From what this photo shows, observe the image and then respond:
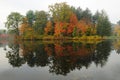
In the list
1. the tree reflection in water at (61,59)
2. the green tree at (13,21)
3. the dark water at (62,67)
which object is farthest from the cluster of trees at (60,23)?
the dark water at (62,67)

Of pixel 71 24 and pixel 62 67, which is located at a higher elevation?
pixel 71 24

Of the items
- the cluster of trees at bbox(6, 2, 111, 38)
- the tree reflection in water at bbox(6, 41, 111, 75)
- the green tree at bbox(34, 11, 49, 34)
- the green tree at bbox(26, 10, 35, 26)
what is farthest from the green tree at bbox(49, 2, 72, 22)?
the tree reflection in water at bbox(6, 41, 111, 75)

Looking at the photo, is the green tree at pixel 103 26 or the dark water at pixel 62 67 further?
the green tree at pixel 103 26

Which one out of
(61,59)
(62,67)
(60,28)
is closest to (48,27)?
(60,28)

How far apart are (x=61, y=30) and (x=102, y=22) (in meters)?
23.8

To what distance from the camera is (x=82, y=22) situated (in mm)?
90125

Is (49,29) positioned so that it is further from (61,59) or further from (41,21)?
(61,59)

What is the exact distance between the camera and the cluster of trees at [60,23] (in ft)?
284

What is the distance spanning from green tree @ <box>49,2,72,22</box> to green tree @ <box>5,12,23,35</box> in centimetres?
2212

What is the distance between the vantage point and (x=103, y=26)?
10144 cm

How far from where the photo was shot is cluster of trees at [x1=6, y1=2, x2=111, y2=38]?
86.6 m

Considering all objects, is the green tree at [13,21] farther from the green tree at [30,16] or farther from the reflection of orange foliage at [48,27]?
the reflection of orange foliage at [48,27]

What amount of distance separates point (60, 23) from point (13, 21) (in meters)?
26.6

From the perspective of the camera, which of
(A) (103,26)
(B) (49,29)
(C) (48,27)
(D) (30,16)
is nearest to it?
(B) (49,29)
